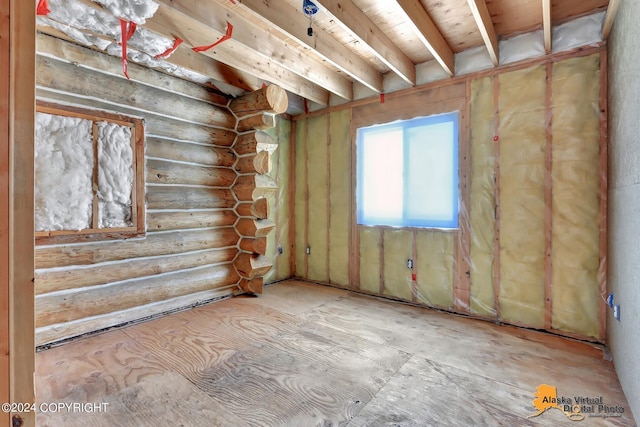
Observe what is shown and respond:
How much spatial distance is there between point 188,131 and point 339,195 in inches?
85.3

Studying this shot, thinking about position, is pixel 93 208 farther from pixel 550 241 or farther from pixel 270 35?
pixel 550 241

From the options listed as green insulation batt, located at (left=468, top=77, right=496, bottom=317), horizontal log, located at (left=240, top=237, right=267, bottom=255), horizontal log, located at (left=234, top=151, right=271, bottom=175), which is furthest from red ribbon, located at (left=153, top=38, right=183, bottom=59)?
green insulation batt, located at (left=468, top=77, right=496, bottom=317)

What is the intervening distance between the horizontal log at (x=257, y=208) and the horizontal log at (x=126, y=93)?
1081 mm

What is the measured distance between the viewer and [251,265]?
3879 millimetres

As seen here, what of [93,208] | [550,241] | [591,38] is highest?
[591,38]

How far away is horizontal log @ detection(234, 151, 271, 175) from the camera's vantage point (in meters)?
3.75

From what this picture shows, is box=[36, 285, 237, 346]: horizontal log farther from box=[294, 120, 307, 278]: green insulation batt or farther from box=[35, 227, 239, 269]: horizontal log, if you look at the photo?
box=[294, 120, 307, 278]: green insulation batt

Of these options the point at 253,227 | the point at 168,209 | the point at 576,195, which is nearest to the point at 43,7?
the point at 168,209

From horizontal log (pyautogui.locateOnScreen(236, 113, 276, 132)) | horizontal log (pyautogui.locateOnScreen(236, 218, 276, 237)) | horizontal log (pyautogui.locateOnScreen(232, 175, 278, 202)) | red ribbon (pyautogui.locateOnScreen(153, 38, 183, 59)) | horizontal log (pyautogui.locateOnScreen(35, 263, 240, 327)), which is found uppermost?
red ribbon (pyautogui.locateOnScreen(153, 38, 183, 59))

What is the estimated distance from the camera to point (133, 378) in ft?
6.95

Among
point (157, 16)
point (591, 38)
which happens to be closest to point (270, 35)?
point (157, 16)

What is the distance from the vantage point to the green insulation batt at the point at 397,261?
376 centimetres

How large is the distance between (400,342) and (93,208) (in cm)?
314

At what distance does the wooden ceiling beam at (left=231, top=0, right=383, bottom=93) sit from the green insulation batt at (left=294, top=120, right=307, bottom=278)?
1.46 meters
